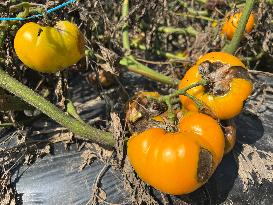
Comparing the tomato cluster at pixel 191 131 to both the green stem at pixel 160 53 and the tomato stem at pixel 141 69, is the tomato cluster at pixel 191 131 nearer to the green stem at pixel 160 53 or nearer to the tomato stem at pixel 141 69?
the tomato stem at pixel 141 69

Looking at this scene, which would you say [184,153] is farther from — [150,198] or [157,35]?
[157,35]

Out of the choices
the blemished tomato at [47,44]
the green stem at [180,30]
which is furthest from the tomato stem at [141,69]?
the blemished tomato at [47,44]

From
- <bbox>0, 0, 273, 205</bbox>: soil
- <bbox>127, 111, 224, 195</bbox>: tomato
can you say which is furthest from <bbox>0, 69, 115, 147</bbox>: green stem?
<bbox>127, 111, 224, 195</bbox>: tomato

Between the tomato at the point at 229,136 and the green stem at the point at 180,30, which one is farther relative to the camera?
the green stem at the point at 180,30

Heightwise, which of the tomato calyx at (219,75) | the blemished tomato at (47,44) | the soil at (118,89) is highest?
the blemished tomato at (47,44)

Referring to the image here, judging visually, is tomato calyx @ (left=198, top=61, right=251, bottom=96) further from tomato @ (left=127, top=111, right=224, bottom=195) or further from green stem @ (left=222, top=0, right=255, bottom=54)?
green stem @ (left=222, top=0, right=255, bottom=54)

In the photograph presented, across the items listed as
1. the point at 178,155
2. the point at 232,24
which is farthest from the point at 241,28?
the point at 178,155

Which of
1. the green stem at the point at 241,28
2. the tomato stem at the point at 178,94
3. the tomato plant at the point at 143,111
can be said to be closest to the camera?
the tomato stem at the point at 178,94
